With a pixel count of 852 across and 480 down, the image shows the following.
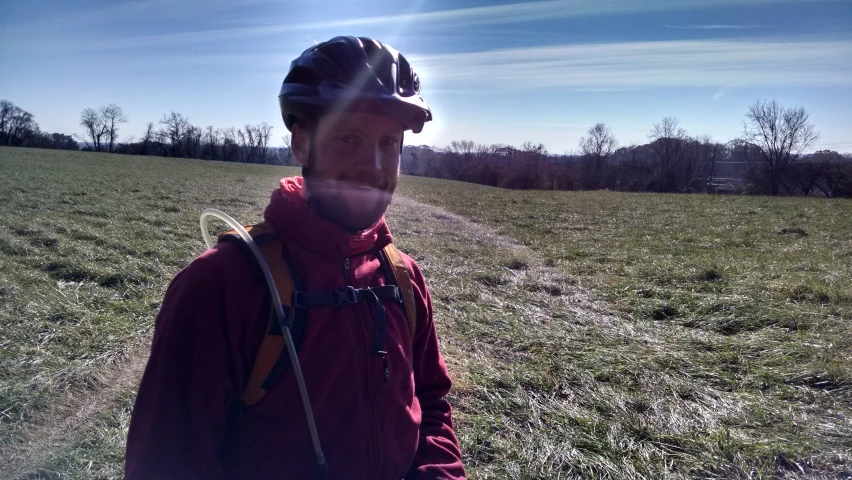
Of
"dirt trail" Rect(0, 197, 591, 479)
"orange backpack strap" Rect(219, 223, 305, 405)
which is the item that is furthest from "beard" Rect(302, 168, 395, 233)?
"dirt trail" Rect(0, 197, 591, 479)

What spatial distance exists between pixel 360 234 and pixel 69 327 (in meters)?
4.19

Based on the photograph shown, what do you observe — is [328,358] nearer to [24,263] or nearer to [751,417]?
[751,417]

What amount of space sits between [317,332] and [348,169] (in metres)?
0.47

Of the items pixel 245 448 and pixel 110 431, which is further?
pixel 110 431

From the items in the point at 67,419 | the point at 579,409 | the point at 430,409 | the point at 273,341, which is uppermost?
the point at 273,341

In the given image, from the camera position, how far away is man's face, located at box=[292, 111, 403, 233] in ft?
5.31

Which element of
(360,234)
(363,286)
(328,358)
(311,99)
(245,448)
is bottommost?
(245,448)

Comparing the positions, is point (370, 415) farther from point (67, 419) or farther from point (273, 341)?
point (67, 419)

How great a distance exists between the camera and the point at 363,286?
166 centimetres

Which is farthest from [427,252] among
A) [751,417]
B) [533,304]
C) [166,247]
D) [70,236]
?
[751,417]

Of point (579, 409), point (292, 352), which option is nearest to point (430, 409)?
point (292, 352)

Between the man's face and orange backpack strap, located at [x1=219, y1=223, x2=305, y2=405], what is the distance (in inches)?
8.6

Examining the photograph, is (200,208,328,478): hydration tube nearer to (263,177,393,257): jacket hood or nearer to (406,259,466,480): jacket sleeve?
(263,177,393,257): jacket hood

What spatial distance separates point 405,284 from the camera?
5.80 ft
